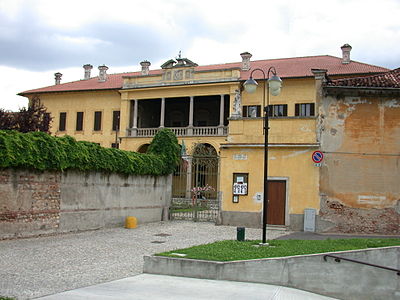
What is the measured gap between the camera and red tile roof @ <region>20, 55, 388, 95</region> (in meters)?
35.7

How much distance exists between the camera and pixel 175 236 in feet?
49.2

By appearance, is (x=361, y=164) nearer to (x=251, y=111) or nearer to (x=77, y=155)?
(x=77, y=155)

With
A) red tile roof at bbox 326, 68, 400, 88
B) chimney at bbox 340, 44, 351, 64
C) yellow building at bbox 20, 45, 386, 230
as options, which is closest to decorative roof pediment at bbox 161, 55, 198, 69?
yellow building at bbox 20, 45, 386, 230

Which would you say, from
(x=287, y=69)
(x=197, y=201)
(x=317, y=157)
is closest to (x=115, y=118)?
(x=287, y=69)

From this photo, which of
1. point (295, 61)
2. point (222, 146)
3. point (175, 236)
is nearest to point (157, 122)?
point (295, 61)

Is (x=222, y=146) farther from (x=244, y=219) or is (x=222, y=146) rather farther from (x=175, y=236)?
(x=175, y=236)

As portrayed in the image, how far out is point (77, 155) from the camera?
49.0 feet

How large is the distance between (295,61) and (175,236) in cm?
2983

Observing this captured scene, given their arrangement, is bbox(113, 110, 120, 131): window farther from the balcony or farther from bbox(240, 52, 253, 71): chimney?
bbox(240, 52, 253, 71): chimney

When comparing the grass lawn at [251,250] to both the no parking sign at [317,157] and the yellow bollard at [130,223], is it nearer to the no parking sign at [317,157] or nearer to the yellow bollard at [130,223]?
the no parking sign at [317,157]

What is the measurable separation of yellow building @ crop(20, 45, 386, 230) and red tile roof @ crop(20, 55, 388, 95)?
0.09 metres

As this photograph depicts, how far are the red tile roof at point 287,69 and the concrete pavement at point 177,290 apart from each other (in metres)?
29.7

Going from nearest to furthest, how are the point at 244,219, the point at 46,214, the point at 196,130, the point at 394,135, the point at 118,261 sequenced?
the point at 118,261, the point at 46,214, the point at 394,135, the point at 244,219, the point at 196,130

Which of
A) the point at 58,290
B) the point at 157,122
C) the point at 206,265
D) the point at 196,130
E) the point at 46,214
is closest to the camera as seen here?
the point at 58,290
